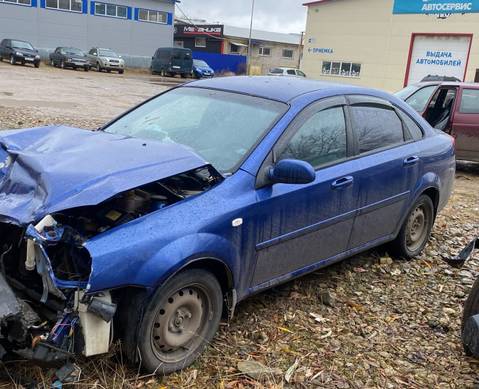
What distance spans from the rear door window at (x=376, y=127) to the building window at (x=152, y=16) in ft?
158

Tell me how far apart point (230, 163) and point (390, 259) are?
2.39 meters

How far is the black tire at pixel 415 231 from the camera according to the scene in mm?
5039

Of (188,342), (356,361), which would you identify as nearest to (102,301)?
(188,342)

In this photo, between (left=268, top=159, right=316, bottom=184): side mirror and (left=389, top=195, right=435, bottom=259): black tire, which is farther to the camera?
(left=389, top=195, right=435, bottom=259): black tire

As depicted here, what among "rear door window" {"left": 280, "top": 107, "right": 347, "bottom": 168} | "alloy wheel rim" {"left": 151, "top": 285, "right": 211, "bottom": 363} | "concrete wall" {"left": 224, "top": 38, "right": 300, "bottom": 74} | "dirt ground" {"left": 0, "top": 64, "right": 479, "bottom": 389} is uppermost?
"concrete wall" {"left": 224, "top": 38, "right": 300, "bottom": 74}

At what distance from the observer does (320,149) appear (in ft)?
13.0

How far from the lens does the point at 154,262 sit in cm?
281

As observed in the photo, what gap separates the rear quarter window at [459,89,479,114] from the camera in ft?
32.4

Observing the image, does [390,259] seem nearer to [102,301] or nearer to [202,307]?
[202,307]

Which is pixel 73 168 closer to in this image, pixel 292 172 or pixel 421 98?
pixel 292 172

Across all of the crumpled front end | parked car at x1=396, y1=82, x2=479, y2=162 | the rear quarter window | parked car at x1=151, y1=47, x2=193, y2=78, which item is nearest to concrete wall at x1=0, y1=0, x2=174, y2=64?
parked car at x1=151, y1=47, x2=193, y2=78

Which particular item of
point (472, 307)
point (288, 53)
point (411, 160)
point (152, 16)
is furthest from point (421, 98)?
point (288, 53)

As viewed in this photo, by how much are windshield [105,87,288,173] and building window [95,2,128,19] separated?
46.3m

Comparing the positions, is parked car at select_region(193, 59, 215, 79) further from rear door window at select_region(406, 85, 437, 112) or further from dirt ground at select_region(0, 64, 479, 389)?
dirt ground at select_region(0, 64, 479, 389)
